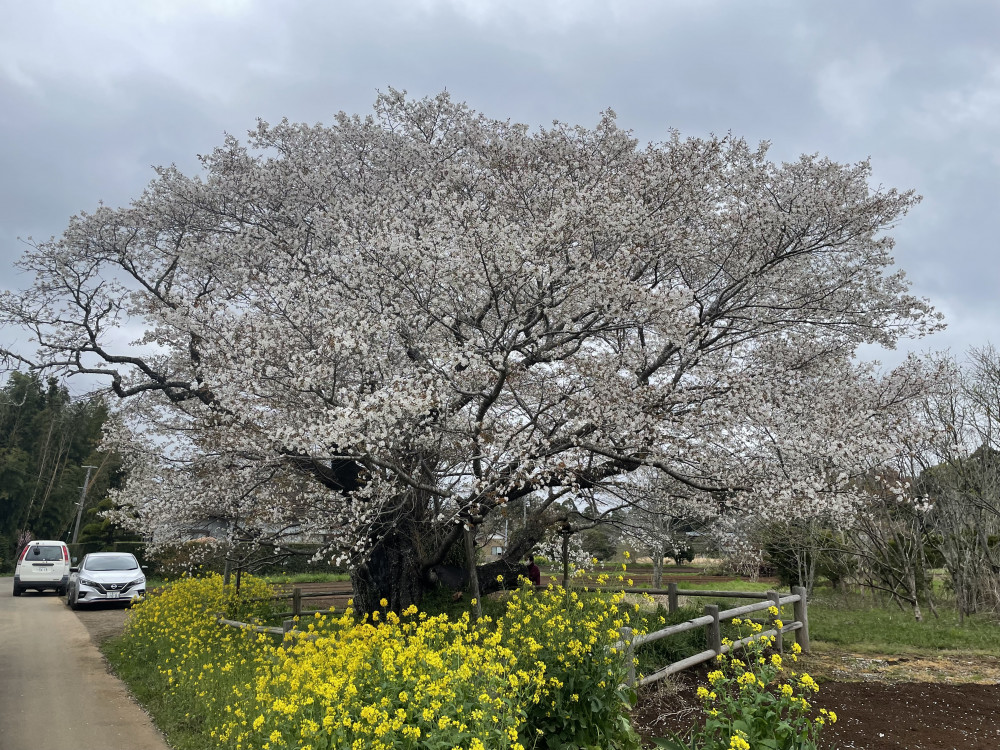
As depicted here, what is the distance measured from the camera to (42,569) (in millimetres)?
21484

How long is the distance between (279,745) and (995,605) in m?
15.0

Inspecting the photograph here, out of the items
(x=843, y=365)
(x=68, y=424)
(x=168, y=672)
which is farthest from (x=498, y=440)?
(x=68, y=424)

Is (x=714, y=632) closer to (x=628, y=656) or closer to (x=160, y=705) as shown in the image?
(x=628, y=656)

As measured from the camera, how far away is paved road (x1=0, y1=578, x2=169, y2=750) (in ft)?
19.4

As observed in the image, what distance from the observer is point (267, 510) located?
1005 centimetres

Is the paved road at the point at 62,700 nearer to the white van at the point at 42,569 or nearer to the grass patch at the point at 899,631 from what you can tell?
the grass patch at the point at 899,631

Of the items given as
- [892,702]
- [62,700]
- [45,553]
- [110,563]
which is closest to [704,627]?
[892,702]

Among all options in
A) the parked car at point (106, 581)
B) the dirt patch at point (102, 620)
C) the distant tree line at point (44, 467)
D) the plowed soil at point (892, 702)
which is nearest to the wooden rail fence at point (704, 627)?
the plowed soil at point (892, 702)

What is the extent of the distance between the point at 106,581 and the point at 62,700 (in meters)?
11.2

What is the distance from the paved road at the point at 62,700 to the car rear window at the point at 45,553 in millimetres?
10713

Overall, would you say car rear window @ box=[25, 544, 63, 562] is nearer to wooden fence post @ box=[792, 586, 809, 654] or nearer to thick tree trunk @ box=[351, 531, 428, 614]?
thick tree trunk @ box=[351, 531, 428, 614]

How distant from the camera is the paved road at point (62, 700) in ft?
19.4

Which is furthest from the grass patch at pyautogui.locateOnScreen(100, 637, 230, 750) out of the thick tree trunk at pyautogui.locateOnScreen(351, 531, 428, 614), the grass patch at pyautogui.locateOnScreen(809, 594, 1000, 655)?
the grass patch at pyautogui.locateOnScreen(809, 594, 1000, 655)

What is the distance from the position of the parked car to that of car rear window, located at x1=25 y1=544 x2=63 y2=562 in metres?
5.01
